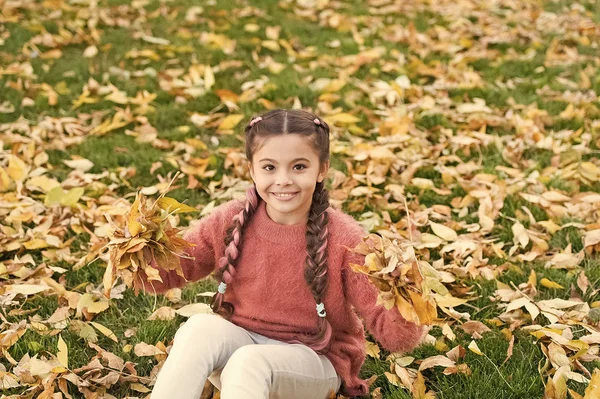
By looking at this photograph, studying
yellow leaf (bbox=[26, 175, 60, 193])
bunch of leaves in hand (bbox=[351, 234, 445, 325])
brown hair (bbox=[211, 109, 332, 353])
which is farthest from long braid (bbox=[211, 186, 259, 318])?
yellow leaf (bbox=[26, 175, 60, 193])

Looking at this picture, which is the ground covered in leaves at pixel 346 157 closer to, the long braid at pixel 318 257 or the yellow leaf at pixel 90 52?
the yellow leaf at pixel 90 52

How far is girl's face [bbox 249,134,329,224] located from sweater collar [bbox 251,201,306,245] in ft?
0.20

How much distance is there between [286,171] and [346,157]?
198cm

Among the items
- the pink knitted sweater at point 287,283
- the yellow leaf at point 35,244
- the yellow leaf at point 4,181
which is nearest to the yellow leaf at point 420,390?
the pink knitted sweater at point 287,283

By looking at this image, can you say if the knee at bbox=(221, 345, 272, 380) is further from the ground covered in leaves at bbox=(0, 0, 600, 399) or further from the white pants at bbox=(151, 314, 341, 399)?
the ground covered in leaves at bbox=(0, 0, 600, 399)

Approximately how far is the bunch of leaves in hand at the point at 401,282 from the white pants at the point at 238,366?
46cm

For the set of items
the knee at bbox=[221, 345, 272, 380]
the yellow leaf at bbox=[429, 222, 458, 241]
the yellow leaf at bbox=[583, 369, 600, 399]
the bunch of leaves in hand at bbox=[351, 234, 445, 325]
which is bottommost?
the yellow leaf at bbox=[429, 222, 458, 241]

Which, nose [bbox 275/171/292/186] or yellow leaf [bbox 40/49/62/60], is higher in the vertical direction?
nose [bbox 275/171/292/186]

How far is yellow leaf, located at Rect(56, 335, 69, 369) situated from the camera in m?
2.59

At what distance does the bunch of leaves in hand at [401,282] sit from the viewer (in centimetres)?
195

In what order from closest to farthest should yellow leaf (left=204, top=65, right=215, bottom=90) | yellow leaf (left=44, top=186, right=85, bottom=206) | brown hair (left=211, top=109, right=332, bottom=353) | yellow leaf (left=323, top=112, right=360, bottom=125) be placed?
brown hair (left=211, top=109, right=332, bottom=353), yellow leaf (left=44, top=186, right=85, bottom=206), yellow leaf (left=323, top=112, right=360, bottom=125), yellow leaf (left=204, top=65, right=215, bottom=90)

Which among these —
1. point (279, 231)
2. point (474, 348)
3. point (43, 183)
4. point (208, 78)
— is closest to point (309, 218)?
point (279, 231)

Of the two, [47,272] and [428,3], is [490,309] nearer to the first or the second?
[47,272]

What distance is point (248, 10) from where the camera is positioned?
21.9 feet
